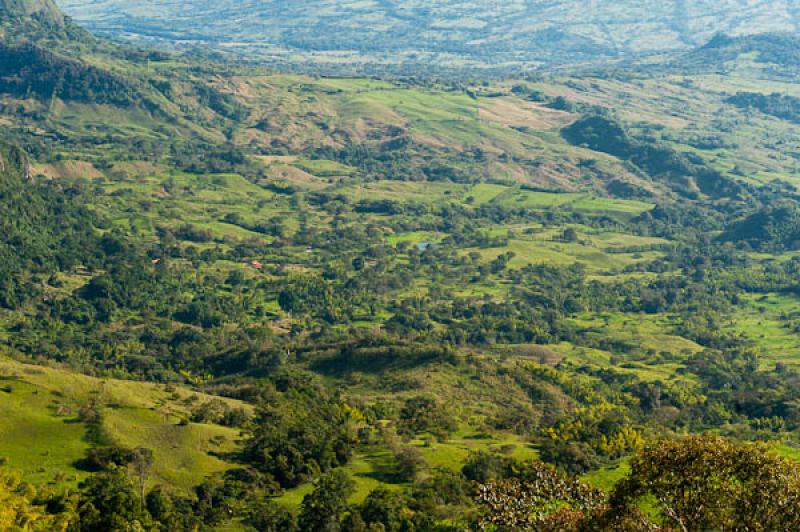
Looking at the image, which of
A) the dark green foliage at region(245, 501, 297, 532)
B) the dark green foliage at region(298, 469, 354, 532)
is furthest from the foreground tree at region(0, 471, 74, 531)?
the dark green foliage at region(298, 469, 354, 532)

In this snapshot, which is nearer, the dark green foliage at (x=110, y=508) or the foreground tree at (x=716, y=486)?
the foreground tree at (x=716, y=486)

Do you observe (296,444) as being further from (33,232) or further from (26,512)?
(33,232)

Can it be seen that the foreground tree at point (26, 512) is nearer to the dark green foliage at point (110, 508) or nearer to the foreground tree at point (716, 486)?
the dark green foliage at point (110, 508)

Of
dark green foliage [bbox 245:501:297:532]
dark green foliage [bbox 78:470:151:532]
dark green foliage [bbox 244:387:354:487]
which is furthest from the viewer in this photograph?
dark green foliage [bbox 244:387:354:487]

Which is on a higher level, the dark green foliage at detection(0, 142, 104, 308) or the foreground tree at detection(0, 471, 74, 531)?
the foreground tree at detection(0, 471, 74, 531)

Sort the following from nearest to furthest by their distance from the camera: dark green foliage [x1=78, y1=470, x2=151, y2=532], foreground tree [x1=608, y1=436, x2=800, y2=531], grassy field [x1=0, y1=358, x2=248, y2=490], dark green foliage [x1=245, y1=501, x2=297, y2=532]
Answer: foreground tree [x1=608, y1=436, x2=800, y2=531] → dark green foliage [x1=78, y1=470, x2=151, y2=532] → dark green foliage [x1=245, y1=501, x2=297, y2=532] → grassy field [x1=0, y1=358, x2=248, y2=490]

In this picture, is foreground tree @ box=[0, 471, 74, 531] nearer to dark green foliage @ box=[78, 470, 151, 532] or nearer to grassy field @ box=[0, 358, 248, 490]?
dark green foliage @ box=[78, 470, 151, 532]

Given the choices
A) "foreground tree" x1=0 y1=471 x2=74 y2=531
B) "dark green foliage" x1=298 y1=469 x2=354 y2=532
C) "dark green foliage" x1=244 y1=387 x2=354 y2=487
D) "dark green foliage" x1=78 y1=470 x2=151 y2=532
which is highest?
"foreground tree" x1=0 y1=471 x2=74 y2=531

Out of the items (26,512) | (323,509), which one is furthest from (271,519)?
(26,512)

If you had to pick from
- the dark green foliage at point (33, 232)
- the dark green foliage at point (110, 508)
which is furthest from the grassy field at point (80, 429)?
the dark green foliage at point (33, 232)

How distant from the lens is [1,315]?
14300cm

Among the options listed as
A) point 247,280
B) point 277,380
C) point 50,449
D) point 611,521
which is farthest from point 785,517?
point 247,280

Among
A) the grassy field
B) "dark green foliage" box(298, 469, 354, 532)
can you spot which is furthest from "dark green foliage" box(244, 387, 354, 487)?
"dark green foliage" box(298, 469, 354, 532)

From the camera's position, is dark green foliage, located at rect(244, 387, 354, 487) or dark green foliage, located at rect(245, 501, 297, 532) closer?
dark green foliage, located at rect(245, 501, 297, 532)
